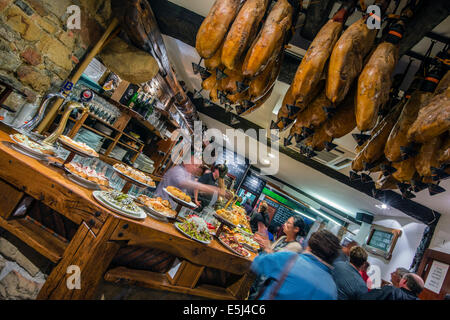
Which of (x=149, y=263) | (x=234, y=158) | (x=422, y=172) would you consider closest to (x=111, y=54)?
(x=149, y=263)

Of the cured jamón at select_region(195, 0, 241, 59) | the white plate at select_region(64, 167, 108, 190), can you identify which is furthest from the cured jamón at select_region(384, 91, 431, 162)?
the white plate at select_region(64, 167, 108, 190)

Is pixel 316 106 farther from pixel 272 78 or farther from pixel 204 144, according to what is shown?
pixel 204 144

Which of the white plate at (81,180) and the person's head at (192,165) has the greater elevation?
the person's head at (192,165)

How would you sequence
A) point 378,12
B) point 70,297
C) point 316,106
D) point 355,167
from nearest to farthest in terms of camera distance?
1. point 378,12
2. point 316,106
3. point 355,167
4. point 70,297

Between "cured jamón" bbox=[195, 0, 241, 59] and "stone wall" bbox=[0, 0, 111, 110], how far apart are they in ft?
6.76

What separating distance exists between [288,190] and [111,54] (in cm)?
1171

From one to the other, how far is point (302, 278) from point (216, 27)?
1822 millimetres

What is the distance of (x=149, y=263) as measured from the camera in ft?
7.29

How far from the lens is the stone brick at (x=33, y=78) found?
2.20 metres

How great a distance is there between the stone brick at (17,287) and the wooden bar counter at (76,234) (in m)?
0.17

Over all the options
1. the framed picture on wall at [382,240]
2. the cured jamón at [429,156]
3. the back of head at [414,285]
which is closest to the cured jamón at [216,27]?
the cured jamón at [429,156]

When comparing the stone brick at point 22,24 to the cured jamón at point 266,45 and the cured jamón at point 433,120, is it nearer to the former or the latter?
the cured jamón at point 266,45

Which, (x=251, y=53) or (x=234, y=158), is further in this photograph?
(x=234, y=158)

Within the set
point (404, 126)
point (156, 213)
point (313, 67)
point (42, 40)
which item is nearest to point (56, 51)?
point (42, 40)
